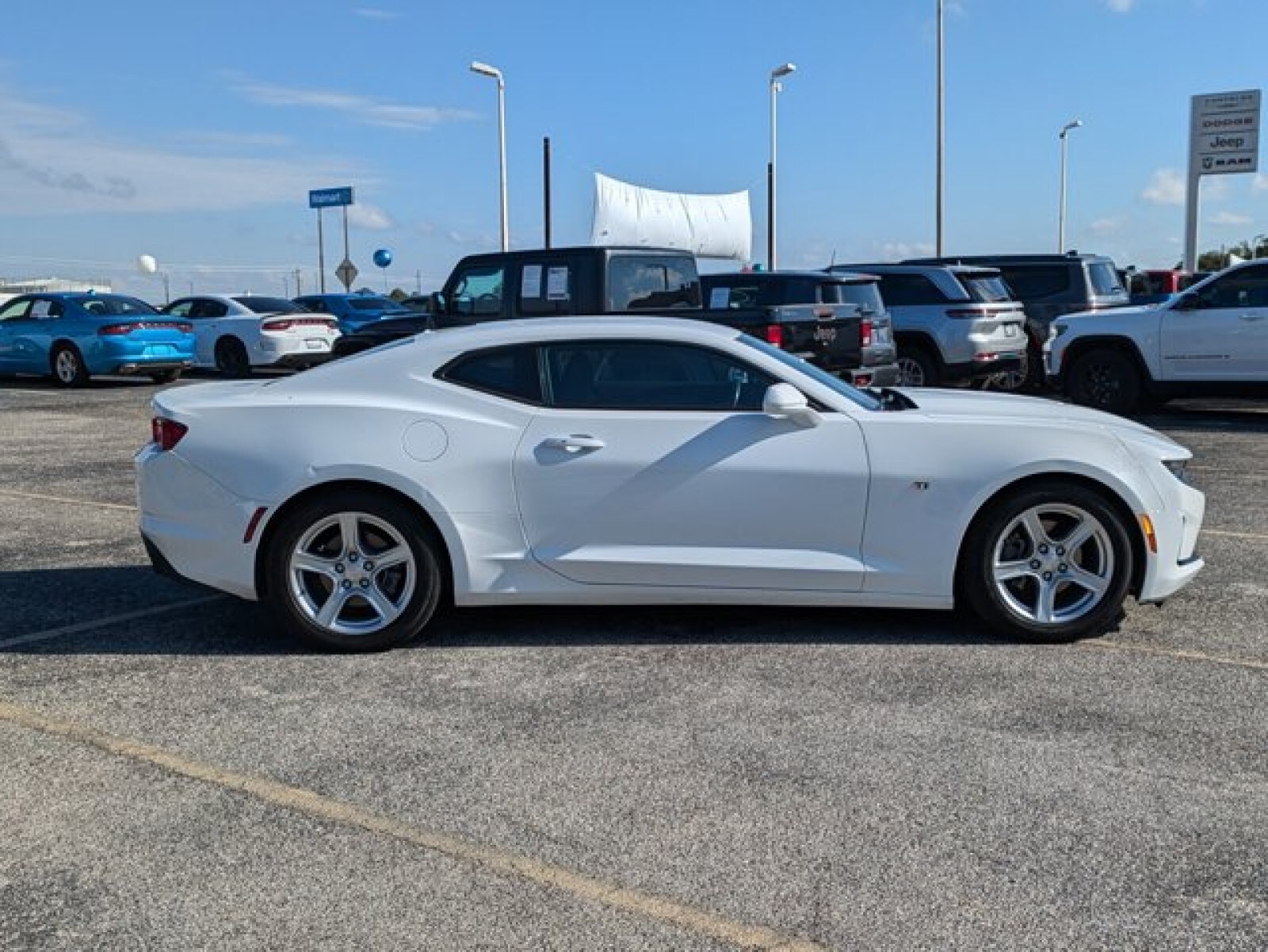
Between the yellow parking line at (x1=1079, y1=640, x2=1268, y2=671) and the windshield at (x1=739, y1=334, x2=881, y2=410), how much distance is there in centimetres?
136

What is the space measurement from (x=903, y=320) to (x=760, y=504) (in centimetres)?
1108

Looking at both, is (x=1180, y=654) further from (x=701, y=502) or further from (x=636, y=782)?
(x=636, y=782)

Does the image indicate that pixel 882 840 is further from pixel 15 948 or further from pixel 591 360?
pixel 591 360

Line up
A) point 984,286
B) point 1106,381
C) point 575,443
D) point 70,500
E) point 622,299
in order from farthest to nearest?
point 984,286 → point 1106,381 → point 622,299 → point 70,500 → point 575,443

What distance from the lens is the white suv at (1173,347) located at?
12.9 meters

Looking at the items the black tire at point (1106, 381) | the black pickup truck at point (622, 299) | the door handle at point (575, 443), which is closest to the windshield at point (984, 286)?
the black tire at point (1106, 381)

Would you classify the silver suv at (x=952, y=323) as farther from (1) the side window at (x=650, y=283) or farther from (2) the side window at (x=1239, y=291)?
(1) the side window at (x=650, y=283)

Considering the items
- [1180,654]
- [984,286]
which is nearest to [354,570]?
[1180,654]

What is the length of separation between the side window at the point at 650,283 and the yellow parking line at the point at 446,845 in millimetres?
7743

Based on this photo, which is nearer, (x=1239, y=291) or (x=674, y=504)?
(x=674, y=504)

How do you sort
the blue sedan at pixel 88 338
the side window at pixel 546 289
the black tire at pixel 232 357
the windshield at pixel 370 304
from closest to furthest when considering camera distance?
the side window at pixel 546 289
the blue sedan at pixel 88 338
the black tire at pixel 232 357
the windshield at pixel 370 304

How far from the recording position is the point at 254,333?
21.5 meters

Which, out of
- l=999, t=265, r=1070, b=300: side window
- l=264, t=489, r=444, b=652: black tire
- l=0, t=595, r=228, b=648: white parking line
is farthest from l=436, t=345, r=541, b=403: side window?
l=999, t=265, r=1070, b=300: side window

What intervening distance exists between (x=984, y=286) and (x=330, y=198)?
3445cm
